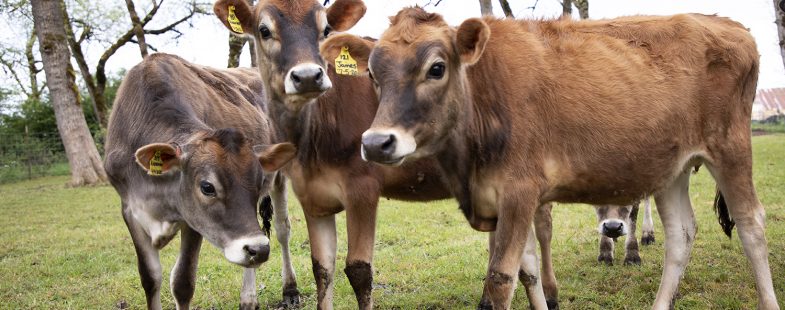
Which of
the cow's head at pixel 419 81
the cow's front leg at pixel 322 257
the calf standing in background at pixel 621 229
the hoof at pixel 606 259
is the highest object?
the cow's head at pixel 419 81

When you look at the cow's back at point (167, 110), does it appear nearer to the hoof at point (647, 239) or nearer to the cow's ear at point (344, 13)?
the cow's ear at point (344, 13)

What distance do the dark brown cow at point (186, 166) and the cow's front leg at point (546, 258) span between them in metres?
2.38

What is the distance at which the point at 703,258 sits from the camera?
6.79 meters

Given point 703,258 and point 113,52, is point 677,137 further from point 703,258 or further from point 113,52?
point 113,52

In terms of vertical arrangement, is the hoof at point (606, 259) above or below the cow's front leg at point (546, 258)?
below

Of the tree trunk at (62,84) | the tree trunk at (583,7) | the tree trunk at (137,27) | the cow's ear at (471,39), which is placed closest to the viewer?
the cow's ear at (471,39)

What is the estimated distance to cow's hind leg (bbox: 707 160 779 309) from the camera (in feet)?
15.8

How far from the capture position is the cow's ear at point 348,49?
4371mm

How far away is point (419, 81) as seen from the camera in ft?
12.6

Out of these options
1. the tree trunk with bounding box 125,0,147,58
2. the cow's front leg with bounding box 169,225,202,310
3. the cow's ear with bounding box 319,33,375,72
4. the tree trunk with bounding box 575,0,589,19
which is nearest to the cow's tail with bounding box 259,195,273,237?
the cow's front leg with bounding box 169,225,202,310

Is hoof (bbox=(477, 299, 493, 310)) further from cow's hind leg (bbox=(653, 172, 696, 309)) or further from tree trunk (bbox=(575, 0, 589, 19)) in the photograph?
Result: tree trunk (bbox=(575, 0, 589, 19))

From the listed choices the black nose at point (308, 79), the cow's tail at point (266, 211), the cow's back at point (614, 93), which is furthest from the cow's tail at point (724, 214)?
the cow's tail at point (266, 211)

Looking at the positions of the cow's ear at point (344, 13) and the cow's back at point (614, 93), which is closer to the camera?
the cow's back at point (614, 93)

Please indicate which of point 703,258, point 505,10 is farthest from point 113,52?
point 703,258
